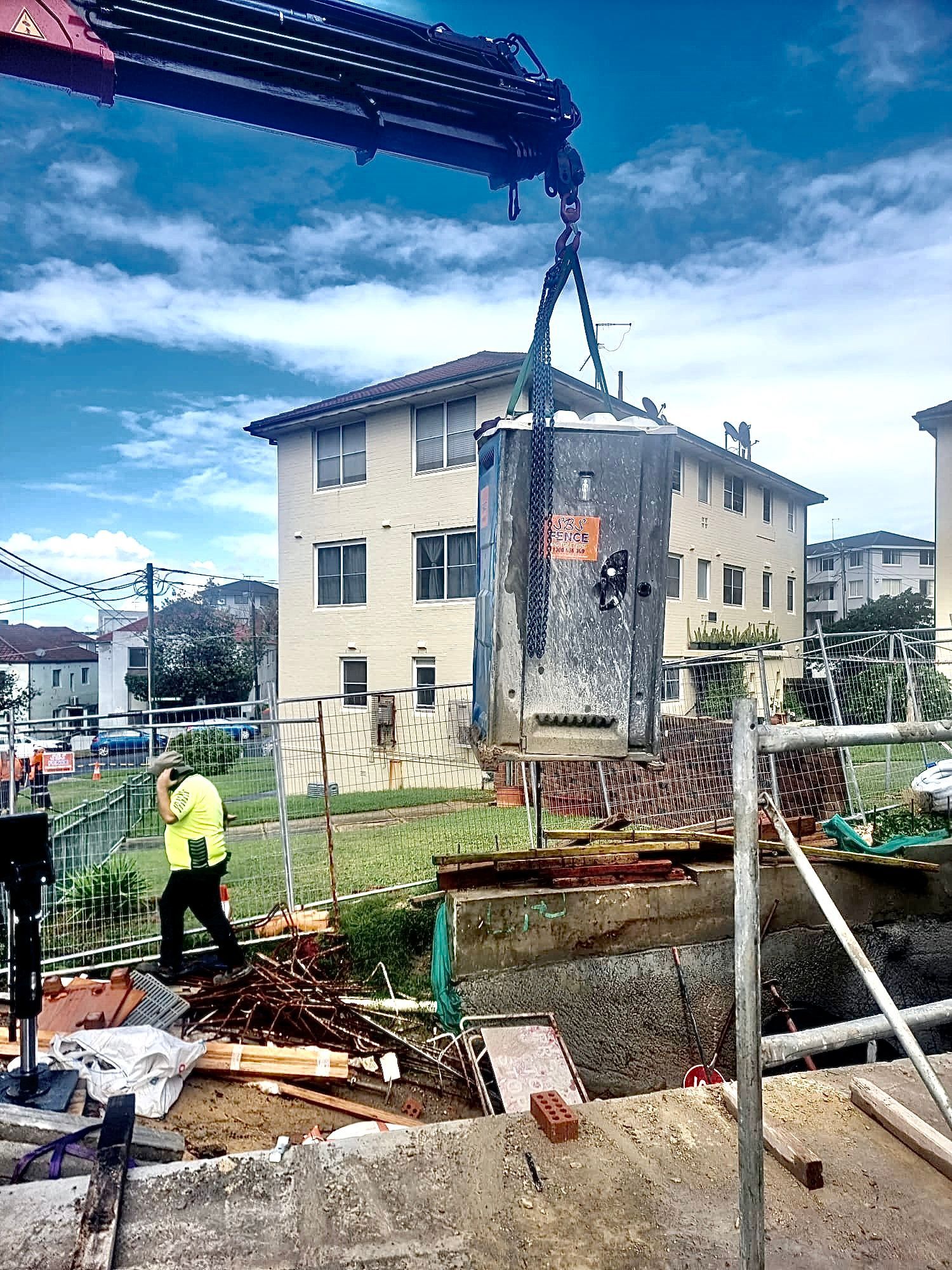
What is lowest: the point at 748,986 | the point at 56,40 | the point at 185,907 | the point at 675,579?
the point at 185,907

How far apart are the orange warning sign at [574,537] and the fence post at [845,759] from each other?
6694 mm

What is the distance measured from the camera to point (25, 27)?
408cm

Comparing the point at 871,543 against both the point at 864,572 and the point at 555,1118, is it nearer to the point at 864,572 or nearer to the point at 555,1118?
the point at 864,572

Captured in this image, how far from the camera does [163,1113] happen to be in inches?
185

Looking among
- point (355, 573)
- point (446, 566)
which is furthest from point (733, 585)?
point (355, 573)

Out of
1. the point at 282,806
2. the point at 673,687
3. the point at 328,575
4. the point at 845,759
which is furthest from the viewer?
the point at 328,575

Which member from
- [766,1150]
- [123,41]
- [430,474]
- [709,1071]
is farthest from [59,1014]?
[430,474]

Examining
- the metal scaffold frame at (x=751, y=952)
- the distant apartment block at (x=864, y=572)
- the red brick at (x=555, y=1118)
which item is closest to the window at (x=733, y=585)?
the red brick at (x=555, y=1118)

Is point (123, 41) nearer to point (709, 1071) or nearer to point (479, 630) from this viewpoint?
point (479, 630)

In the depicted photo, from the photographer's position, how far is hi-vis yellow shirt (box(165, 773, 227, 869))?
657 cm

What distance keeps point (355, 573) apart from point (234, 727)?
50.8ft

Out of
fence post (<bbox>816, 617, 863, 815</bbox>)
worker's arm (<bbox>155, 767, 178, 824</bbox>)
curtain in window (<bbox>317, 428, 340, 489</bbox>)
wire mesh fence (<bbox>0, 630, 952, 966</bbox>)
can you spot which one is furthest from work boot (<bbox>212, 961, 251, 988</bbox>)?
curtain in window (<bbox>317, 428, 340, 489</bbox>)

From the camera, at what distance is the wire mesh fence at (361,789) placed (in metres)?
7.31

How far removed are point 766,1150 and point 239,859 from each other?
715 cm
